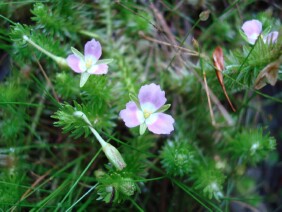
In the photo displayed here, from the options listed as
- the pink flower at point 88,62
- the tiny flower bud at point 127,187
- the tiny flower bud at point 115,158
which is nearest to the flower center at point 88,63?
the pink flower at point 88,62

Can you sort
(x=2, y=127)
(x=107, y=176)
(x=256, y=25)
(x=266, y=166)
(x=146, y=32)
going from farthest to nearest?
(x=266, y=166) → (x=146, y=32) → (x=2, y=127) → (x=256, y=25) → (x=107, y=176)

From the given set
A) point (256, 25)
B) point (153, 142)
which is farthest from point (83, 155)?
point (256, 25)

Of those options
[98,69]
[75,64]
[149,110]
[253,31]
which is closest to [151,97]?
[149,110]

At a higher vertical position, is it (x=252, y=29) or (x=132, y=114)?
(x=252, y=29)

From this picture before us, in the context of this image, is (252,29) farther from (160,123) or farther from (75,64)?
(75,64)

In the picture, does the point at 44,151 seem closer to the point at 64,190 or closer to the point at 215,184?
the point at 64,190

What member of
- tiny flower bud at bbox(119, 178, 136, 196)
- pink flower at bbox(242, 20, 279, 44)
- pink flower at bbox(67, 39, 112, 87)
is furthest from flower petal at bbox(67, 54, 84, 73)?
pink flower at bbox(242, 20, 279, 44)
